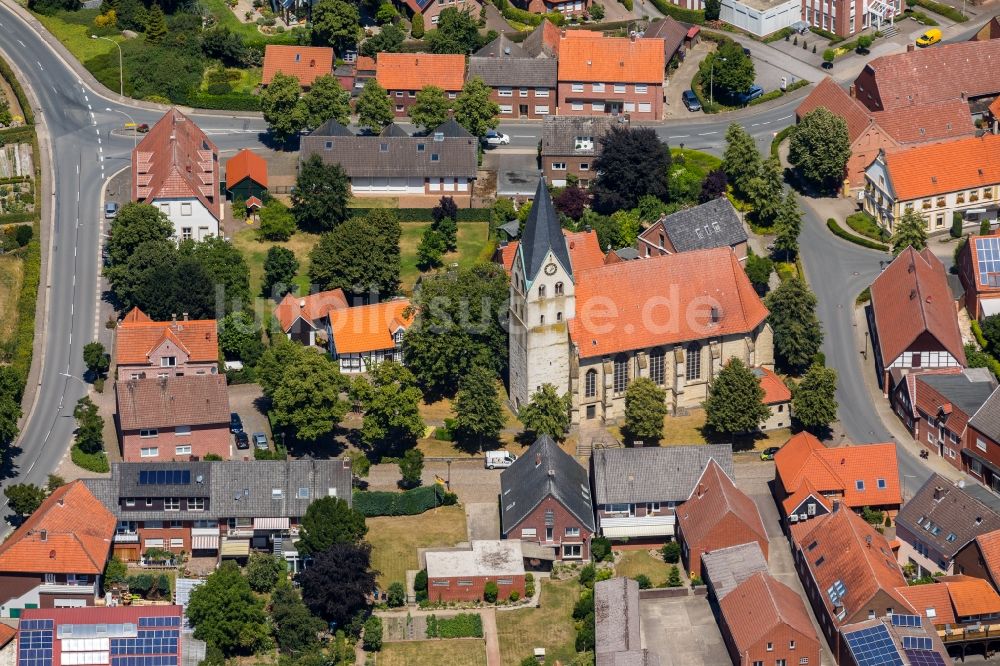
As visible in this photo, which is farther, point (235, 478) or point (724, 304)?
point (724, 304)

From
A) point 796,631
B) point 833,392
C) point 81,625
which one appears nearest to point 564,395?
point 833,392

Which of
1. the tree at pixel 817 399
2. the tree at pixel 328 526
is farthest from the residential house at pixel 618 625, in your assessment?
the tree at pixel 817 399

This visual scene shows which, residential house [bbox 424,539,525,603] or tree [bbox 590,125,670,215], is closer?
residential house [bbox 424,539,525,603]

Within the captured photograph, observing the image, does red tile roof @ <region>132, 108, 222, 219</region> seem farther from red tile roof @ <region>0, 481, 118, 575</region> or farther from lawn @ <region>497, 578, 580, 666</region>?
lawn @ <region>497, 578, 580, 666</region>

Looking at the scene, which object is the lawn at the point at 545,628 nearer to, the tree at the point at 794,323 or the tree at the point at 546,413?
the tree at the point at 546,413

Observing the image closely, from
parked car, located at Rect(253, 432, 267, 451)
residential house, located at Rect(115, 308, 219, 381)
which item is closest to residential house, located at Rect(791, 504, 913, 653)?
parked car, located at Rect(253, 432, 267, 451)

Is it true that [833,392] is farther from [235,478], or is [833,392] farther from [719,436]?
[235,478]
